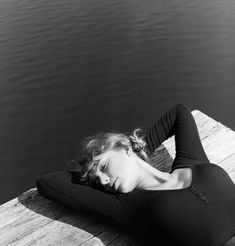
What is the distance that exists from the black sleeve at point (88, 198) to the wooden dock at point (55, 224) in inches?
5.6

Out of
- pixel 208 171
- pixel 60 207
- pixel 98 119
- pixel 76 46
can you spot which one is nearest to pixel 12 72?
pixel 76 46

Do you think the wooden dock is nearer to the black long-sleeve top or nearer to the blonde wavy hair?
the black long-sleeve top

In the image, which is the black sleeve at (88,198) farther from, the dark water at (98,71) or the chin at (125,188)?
the dark water at (98,71)

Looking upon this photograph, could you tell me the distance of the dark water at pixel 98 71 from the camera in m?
8.18

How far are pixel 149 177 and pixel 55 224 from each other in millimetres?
961

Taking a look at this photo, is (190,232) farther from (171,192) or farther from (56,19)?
(56,19)

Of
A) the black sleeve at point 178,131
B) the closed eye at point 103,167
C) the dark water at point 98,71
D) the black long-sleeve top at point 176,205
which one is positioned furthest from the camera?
the dark water at point 98,71

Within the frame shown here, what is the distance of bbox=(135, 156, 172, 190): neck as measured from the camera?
3727 mm

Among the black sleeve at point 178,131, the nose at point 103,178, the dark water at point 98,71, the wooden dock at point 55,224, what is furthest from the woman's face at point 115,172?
the dark water at point 98,71

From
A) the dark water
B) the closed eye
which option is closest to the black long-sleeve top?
the closed eye

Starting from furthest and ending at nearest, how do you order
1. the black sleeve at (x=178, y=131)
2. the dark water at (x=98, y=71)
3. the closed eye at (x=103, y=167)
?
the dark water at (x=98, y=71) < the black sleeve at (x=178, y=131) < the closed eye at (x=103, y=167)

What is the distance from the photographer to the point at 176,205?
342 cm

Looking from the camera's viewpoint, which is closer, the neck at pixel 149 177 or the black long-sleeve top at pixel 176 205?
the black long-sleeve top at pixel 176 205

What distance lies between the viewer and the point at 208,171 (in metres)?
3.69
